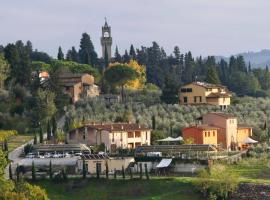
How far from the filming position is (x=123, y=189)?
68.0m

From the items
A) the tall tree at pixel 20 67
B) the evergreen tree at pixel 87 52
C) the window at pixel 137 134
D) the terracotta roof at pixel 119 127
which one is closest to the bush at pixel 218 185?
the terracotta roof at pixel 119 127

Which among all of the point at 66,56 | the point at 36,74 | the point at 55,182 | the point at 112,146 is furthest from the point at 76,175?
the point at 66,56

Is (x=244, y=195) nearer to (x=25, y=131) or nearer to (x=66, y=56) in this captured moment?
(x=25, y=131)

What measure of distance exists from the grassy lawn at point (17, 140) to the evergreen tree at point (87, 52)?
47824 millimetres

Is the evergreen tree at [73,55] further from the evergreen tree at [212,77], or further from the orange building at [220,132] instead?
the orange building at [220,132]

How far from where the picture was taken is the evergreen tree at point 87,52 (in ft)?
452

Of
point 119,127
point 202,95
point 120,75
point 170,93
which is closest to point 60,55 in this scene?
point 120,75

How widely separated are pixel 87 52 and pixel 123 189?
7719 cm

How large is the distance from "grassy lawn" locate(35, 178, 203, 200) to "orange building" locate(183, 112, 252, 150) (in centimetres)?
1619

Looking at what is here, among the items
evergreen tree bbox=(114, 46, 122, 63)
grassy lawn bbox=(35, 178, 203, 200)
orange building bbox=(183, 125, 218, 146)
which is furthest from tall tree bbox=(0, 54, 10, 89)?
evergreen tree bbox=(114, 46, 122, 63)

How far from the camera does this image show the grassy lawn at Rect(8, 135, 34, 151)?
3337 inches

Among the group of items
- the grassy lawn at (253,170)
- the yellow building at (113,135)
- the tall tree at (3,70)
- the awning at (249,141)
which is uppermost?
the tall tree at (3,70)

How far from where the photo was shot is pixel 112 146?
83.4 metres

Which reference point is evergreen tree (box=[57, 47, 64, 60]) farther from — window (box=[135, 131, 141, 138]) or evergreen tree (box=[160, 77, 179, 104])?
window (box=[135, 131, 141, 138])
